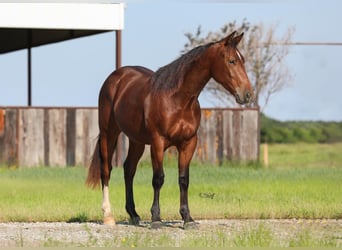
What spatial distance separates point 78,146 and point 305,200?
11.1m

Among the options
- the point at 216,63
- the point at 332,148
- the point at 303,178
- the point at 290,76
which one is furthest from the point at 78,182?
the point at 332,148

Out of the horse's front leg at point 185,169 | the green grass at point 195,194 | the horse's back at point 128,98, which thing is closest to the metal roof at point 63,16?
the green grass at point 195,194

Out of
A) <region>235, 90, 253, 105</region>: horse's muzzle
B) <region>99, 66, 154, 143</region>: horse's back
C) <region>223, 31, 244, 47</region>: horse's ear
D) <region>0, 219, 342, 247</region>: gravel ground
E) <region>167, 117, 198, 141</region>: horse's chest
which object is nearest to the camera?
<region>0, 219, 342, 247</region>: gravel ground

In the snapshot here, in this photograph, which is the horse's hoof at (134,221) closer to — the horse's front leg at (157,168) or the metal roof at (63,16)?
the horse's front leg at (157,168)

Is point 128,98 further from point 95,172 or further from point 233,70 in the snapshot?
point 233,70

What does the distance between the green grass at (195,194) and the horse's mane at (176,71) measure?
7.96ft

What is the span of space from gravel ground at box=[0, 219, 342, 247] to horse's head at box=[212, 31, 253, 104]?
1.68m

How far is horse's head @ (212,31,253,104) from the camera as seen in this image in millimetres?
11930

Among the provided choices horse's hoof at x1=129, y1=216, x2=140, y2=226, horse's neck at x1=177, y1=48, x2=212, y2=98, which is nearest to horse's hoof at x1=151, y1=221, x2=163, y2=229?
horse's hoof at x1=129, y1=216, x2=140, y2=226

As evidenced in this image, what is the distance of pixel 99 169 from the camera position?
14141 millimetres

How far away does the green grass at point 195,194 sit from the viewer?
561 inches

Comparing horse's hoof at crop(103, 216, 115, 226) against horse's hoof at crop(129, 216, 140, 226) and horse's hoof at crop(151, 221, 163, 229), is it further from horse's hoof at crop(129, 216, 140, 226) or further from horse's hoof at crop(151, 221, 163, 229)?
horse's hoof at crop(151, 221, 163, 229)

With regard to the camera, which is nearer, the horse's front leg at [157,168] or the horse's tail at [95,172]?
the horse's front leg at [157,168]

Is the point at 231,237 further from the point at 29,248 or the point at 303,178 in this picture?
the point at 303,178
